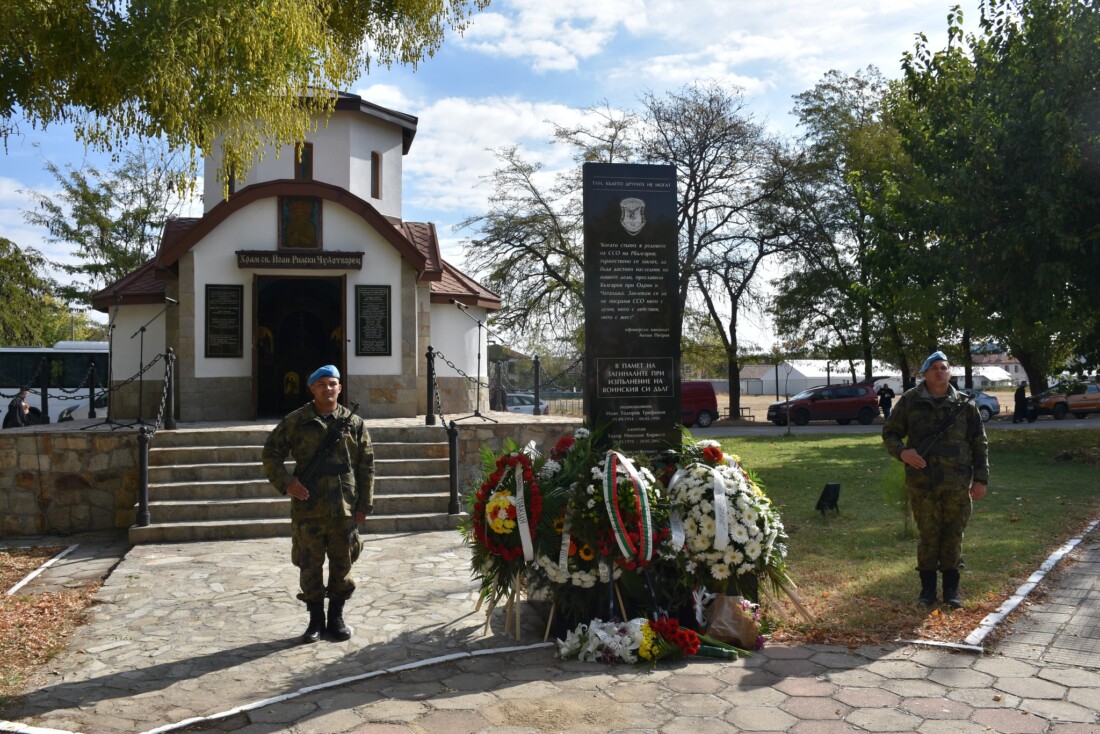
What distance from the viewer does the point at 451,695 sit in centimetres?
498

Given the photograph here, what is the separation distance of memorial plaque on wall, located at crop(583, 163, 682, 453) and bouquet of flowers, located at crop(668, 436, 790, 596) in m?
0.76

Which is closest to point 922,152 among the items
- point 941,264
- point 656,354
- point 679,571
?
point 941,264

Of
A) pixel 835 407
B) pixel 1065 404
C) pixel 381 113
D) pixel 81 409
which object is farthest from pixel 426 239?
pixel 1065 404

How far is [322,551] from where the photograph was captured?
6.13 metres

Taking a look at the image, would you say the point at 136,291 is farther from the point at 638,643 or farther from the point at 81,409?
the point at 638,643

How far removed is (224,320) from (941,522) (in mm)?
12758

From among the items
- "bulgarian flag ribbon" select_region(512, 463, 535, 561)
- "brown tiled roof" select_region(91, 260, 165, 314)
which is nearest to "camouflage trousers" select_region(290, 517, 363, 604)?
"bulgarian flag ribbon" select_region(512, 463, 535, 561)

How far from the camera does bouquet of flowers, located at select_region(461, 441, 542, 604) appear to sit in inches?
231

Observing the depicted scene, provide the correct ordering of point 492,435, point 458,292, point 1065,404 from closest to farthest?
1. point 492,435
2. point 458,292
3. point 1065,404

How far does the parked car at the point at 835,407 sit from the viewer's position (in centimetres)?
3384

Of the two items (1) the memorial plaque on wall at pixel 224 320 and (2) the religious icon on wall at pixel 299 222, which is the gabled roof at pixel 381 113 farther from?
(1) the memorial plaque on wall at pixel 224 320

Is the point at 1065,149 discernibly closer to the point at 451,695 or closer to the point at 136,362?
the point at 451,695

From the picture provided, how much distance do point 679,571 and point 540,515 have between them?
104 centimetres

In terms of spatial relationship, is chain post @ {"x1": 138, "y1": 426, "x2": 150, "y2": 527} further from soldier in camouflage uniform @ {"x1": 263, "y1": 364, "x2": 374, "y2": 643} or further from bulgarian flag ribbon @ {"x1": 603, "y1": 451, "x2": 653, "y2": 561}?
bulgarian flag ribbon @ {"x1": 603, "y1": 451, "x2": 653, "y2": 561}
